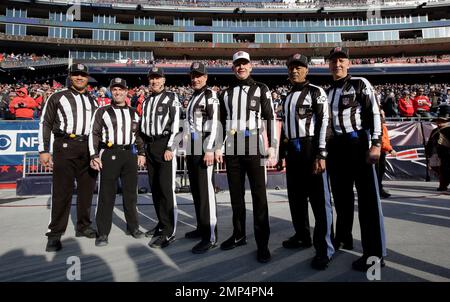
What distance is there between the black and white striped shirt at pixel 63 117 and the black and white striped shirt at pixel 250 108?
6.54 ft

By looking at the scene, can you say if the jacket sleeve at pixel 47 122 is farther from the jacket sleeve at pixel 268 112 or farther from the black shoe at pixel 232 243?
the jacket sleeve at pixel 268 112

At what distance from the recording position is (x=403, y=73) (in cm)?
3859

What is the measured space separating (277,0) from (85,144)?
56335mm

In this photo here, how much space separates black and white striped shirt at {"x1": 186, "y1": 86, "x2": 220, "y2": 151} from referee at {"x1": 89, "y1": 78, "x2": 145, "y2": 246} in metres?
0.92

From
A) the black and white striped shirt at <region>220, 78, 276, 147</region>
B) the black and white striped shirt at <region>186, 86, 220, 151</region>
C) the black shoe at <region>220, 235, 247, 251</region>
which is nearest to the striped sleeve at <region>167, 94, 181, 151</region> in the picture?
the black and white striped shirt at <region>186, 86, 220, 151</region>

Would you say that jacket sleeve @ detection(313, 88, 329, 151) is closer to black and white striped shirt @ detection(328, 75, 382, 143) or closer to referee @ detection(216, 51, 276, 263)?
black and white striped shirt @ detection(328, 75, 382, 143)

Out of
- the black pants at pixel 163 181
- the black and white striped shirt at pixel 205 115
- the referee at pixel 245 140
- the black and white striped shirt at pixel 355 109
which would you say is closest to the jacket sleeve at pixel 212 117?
the black and white striped shirt at pixel 205 115

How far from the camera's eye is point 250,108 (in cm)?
317

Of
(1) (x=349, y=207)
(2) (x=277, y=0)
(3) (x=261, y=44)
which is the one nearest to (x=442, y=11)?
(2) (x=277, y=0)

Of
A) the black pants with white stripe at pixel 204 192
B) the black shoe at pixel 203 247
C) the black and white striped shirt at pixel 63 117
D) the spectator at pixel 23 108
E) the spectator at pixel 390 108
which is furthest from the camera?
the spectator at pixel 390 108

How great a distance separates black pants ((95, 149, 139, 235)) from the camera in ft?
11.8

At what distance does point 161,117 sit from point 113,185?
1.09m

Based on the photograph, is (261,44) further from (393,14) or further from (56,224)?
(56,224)

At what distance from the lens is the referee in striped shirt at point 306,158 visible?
2.85 meters
